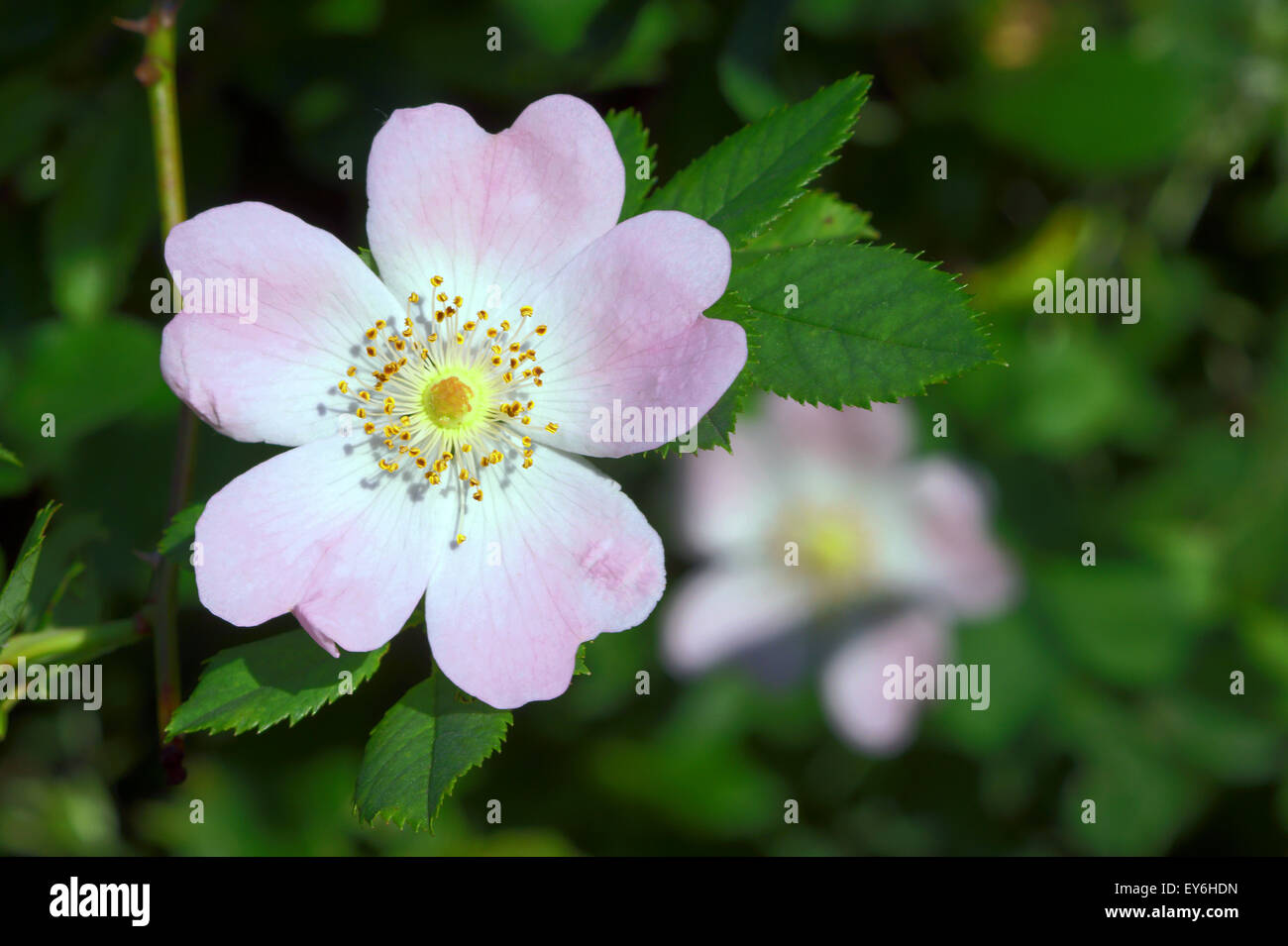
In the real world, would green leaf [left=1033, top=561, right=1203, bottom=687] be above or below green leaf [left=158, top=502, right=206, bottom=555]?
below

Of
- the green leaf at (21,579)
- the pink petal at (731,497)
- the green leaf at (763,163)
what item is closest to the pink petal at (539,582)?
the green leaf at (763,163)

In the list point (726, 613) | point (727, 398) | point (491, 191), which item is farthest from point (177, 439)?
Answer: point (726, 613)

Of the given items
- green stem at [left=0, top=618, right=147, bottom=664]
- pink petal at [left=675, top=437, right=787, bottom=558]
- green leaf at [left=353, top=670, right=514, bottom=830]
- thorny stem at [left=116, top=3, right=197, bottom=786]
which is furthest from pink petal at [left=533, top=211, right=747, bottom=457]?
pink petal at [left=675, top=437, right=787, bottom=558]

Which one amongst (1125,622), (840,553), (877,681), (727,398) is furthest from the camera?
(840,553)

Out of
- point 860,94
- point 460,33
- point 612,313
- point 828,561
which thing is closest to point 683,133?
point 460,33

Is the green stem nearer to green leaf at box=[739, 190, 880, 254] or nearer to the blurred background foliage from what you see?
the blurred background foliage

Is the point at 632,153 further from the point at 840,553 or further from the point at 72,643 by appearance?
the point at 840,553
